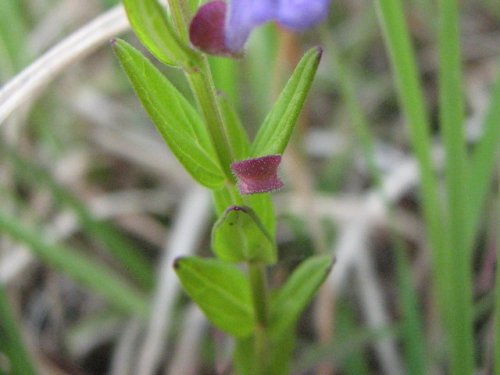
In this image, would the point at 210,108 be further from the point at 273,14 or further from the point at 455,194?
the point at 455,194

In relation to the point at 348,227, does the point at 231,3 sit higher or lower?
higher

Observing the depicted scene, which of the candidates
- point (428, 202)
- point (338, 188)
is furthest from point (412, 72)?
point (338, 188)

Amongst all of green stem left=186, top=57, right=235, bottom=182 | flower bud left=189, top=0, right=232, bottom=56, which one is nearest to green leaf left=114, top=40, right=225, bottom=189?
green stem left=186, top=57, right=235, bottom=182

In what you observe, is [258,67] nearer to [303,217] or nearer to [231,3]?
[303,217]

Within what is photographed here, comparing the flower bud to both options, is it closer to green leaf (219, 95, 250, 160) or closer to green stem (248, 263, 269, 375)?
green leaf (219, 95, 250, 160)

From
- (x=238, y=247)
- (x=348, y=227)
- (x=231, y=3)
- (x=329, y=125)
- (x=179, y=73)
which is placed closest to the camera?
(x=231, y=3)

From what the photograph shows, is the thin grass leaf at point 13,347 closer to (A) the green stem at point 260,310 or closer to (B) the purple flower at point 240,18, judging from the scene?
(A) the green stem at point 260,310
